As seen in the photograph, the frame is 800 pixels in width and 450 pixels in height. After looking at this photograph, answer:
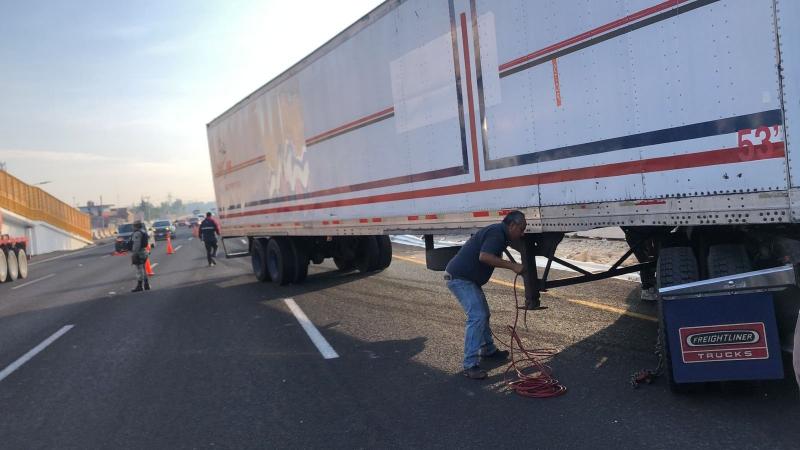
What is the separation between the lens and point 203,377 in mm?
6156

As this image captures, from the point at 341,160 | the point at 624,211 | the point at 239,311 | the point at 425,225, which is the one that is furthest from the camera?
the point at 239,311

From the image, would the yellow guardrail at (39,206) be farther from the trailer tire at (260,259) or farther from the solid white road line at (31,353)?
the solid white road line at (31,353)

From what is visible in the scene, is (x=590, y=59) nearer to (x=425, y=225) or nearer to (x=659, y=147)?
(x=659, y=147)

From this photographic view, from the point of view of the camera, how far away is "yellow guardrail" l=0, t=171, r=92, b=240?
3167 centimetres

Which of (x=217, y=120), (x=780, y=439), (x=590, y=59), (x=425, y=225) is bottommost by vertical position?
(x=780, y=439)

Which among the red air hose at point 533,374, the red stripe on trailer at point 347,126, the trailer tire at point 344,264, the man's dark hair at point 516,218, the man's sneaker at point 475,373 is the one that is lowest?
the red air hose at point 533,374

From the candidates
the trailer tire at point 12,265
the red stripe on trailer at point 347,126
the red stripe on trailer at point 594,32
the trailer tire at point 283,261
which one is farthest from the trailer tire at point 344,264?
the trailer tire at point 12,265

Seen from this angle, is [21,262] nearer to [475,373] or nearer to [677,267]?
[475,373]

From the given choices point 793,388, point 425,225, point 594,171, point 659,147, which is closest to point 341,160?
point 425,225

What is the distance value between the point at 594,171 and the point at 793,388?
2.22 metres

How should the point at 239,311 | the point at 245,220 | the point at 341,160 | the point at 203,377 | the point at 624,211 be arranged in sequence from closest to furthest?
the point at 624,211
the point at 203,377
the point at 341,160
the point at 239,311
the point at 245,220

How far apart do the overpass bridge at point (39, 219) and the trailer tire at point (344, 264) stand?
1900 centimetres

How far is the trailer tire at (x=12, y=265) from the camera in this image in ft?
67.5

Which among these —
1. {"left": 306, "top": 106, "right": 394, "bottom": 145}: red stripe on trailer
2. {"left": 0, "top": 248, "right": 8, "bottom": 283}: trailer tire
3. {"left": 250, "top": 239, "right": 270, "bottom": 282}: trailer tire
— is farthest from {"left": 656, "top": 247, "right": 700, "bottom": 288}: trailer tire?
{"left": 0, "top": 248, "right": 8, "bottom": 283}: trailer tire
